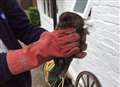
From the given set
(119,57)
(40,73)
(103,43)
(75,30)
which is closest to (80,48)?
(75,30)

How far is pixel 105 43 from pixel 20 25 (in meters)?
1.53

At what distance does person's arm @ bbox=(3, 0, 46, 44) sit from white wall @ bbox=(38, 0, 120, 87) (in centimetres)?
121

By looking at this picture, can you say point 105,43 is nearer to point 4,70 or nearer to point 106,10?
point 106,10

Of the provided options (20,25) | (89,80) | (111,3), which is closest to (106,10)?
(111,3)

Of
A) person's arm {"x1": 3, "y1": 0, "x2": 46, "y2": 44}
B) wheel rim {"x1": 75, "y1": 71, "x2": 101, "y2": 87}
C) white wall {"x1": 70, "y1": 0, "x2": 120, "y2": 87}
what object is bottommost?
wheel rim {"x1": 75, "y1": 71, "x2": 101, "y2": 87}

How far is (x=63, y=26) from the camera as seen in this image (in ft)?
4.54

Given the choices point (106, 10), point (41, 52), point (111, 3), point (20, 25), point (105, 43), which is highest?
point (41, 52)

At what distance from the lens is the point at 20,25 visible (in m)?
1.71

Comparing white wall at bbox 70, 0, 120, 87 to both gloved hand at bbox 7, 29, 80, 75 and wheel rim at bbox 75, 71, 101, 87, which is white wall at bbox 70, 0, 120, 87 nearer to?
wheel rim at bbox 75, 71, 101, 87

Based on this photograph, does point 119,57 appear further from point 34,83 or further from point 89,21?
point 34,83

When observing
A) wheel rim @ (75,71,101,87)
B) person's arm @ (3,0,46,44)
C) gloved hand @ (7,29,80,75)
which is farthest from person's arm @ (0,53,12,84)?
wheel rim @ (75,71,101,87)

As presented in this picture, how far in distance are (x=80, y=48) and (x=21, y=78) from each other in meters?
0.36

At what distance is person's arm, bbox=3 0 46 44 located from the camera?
1676mm

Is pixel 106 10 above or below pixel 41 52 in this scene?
below
